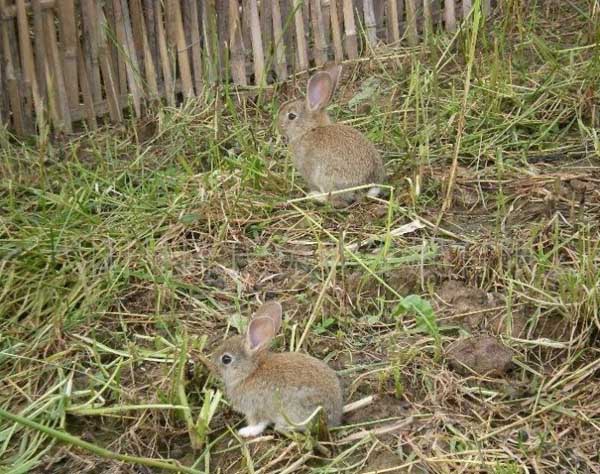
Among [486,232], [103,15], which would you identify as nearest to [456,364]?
[486,232]

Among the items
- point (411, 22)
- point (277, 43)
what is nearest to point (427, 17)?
point (411, 22)

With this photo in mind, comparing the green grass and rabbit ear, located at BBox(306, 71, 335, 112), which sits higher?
rabbit ear, located at BBox(306, 71, 335, 112)

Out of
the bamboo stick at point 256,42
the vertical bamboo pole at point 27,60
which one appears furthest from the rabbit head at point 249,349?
the bamboo stick at point 256,42

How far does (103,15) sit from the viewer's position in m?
6.28

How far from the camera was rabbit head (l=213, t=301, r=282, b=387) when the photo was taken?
13.3 feet

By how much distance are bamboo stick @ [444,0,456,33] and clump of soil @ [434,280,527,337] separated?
9.86 feet

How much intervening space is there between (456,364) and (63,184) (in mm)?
2369

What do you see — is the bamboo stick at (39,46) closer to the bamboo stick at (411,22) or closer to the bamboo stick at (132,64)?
the bamboo stick at (132,64)

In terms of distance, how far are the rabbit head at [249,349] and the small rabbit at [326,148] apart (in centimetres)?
144

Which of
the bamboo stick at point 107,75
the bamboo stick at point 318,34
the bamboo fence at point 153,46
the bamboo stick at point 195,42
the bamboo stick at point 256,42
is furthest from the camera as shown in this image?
the bamboo stick at point 318,34

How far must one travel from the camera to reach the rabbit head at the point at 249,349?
4.06m

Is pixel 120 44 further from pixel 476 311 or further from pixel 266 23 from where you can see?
pixel 476 311

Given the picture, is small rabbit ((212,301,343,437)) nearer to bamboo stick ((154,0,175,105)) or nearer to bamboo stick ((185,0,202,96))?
bamboo stick ((154,0,175,105))

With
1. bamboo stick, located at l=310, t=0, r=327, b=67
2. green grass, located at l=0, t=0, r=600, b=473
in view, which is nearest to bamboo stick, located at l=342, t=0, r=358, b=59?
bamboo stick, located at l=310, t=0, r=327, b=67
